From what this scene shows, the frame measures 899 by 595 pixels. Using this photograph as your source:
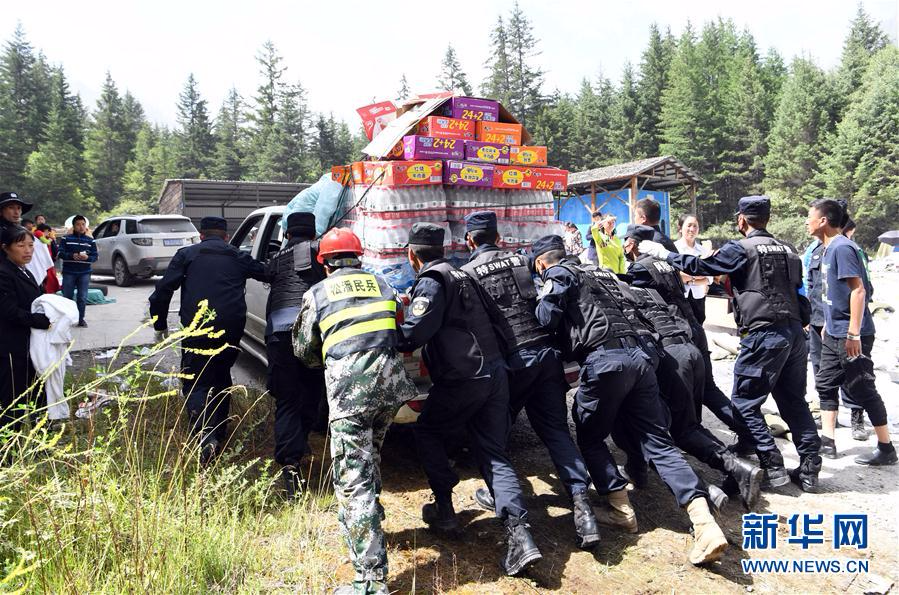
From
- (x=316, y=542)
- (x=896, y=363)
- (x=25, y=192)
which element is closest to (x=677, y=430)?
(x=316, y=542)

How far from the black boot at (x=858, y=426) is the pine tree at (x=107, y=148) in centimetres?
5902

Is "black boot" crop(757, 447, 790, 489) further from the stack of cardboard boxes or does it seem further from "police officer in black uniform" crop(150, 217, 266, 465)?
"police officer in black uniform" crop(150, 217, 266, 465)

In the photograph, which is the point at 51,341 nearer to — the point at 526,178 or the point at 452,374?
the point at 452,374

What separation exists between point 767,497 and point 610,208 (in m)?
21.6

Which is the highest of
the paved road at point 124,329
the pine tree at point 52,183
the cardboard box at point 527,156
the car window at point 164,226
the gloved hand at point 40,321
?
the pine tree at point 52,183

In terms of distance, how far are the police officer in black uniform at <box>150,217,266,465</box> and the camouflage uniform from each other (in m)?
1.44

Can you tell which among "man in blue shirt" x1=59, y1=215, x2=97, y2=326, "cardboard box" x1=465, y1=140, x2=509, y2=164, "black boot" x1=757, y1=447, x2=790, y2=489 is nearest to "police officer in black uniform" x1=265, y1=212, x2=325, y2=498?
"cardboard box" x1=465, y1=140, x2=509, y2=164

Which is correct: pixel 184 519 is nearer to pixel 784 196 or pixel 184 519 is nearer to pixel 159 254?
pixel 159 254

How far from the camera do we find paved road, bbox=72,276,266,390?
20.2ft

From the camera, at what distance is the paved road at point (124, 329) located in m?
6.17

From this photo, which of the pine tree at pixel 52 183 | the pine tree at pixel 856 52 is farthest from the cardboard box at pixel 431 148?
the pine tree at pixel 52 183

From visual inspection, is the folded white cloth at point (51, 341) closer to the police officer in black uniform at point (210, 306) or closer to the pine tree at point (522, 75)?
the police officer in black uniform at point (210, 306)

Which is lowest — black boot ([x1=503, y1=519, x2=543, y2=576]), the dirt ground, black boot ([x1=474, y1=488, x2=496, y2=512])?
the dirt ground

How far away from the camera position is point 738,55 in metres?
50.2
